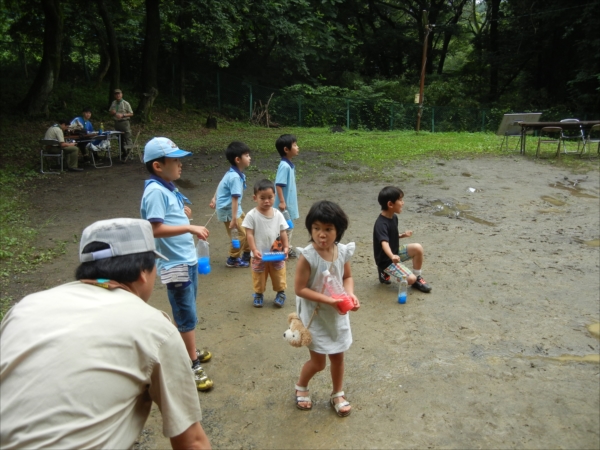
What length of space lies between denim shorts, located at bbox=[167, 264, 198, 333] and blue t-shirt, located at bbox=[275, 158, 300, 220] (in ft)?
8.42

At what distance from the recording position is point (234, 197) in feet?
18.9

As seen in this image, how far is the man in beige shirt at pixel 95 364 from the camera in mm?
1449

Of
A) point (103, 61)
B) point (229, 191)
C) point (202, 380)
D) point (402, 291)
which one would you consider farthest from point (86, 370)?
point (103, 61)

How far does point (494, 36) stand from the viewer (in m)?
31.9

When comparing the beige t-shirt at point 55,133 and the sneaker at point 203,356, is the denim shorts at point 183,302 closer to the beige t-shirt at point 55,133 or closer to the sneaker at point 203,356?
the sneaker at point 203,356

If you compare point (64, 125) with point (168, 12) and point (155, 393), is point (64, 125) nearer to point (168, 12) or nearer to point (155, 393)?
point (168, 12)

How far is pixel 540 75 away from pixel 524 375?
29.8m

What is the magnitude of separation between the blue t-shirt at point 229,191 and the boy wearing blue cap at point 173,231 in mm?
2071

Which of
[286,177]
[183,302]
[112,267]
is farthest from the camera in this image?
[286,177]

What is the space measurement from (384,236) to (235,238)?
1976 mm

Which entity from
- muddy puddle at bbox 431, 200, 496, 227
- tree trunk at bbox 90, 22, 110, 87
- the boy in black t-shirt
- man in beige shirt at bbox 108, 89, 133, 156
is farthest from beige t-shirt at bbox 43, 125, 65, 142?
tree trunk at bbox 90, 22, 110, 87

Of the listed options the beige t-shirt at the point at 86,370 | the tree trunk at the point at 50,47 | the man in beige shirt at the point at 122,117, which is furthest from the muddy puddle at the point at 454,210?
the tree trunk at the point at 50,47

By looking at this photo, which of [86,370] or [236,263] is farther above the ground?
[86,370]

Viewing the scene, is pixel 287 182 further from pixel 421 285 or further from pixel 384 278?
pixel 421 285
